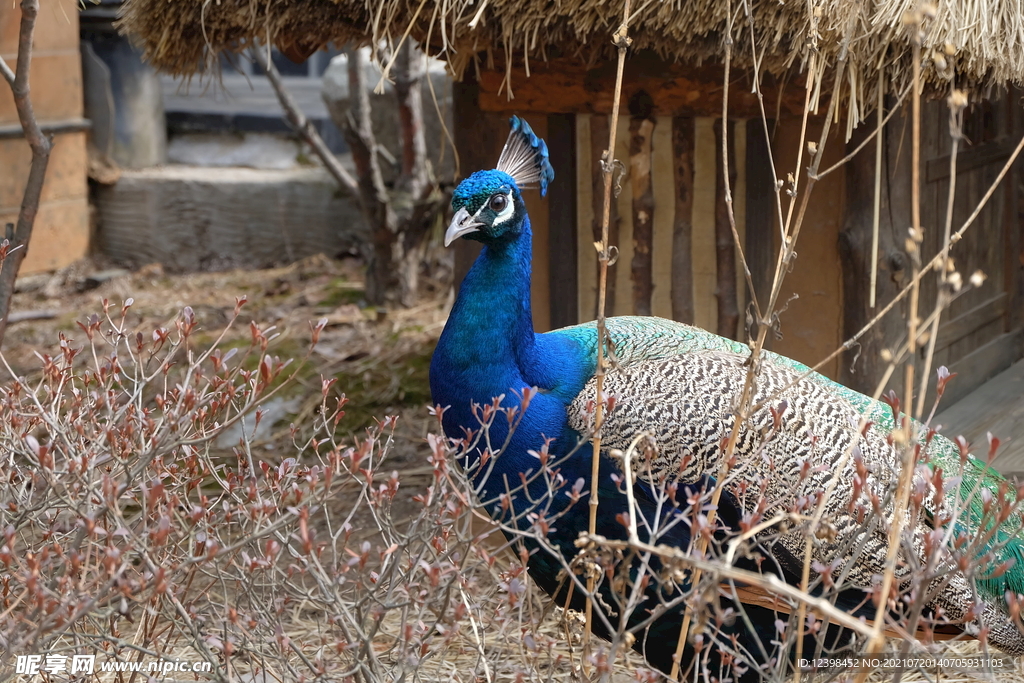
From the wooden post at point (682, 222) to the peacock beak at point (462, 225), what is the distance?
144 centimetres

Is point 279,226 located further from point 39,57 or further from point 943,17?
point 943,17

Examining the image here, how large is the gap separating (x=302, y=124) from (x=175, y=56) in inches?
81.5

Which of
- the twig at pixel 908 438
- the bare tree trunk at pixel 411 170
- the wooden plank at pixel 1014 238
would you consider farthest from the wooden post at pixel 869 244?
the bare tree trunk at pixel 411 170

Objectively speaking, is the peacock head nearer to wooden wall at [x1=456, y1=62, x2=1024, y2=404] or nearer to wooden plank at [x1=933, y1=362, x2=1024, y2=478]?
wooden wall at [x1=456, y1=62, x2=1024, y2=404]

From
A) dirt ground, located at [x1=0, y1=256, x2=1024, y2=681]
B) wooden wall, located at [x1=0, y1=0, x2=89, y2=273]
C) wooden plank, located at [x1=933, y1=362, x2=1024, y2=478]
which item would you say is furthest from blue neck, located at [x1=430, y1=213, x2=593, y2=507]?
wooden wall, located at [x1=0, y1=0, x2=89, y2=273]

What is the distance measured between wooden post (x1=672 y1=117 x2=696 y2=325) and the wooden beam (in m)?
0.09

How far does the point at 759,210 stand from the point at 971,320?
1.07m

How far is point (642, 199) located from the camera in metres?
3.80

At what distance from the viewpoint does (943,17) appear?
2.80 meters

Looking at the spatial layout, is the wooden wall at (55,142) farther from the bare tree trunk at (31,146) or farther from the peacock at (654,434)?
the peacock at (654,434)

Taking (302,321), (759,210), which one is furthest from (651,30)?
(302,321)

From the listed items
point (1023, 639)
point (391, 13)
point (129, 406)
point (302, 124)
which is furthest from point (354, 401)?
point (1023, 639)

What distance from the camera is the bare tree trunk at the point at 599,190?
3.73m

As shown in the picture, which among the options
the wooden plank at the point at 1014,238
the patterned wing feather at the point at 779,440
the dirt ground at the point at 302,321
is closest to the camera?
the patterned wing feather at the point at 779,440
